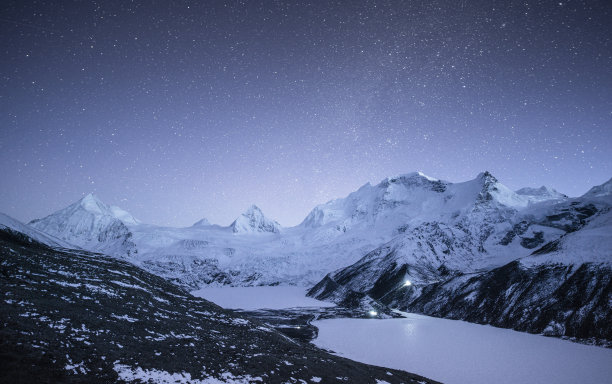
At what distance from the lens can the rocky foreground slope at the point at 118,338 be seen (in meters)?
18.8

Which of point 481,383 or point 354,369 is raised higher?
point 354,369

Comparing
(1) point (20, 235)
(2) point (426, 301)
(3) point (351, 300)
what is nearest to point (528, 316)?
(2) point (426, 301)

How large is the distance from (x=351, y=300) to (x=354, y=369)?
11539 cm

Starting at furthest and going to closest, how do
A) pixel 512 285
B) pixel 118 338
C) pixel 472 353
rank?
pixel 512 285 < pixel 472 353 < pixel 118 338

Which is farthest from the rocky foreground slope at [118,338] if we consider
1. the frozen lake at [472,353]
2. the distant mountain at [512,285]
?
the distant mountain at [512,285]

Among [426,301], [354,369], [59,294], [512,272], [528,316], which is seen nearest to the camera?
[59,294]

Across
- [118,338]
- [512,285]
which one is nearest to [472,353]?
[512,285]

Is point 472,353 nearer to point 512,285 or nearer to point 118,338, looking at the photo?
point 512,285

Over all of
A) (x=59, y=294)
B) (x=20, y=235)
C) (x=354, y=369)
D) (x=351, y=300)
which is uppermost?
(x=20, y=235)

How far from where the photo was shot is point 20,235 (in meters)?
46.5

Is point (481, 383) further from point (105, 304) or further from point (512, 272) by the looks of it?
point (512, 272)

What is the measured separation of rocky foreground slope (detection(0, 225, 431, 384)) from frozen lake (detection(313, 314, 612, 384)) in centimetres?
1653

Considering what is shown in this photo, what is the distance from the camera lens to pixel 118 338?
2475 cm

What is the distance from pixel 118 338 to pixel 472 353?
65.2 metres
